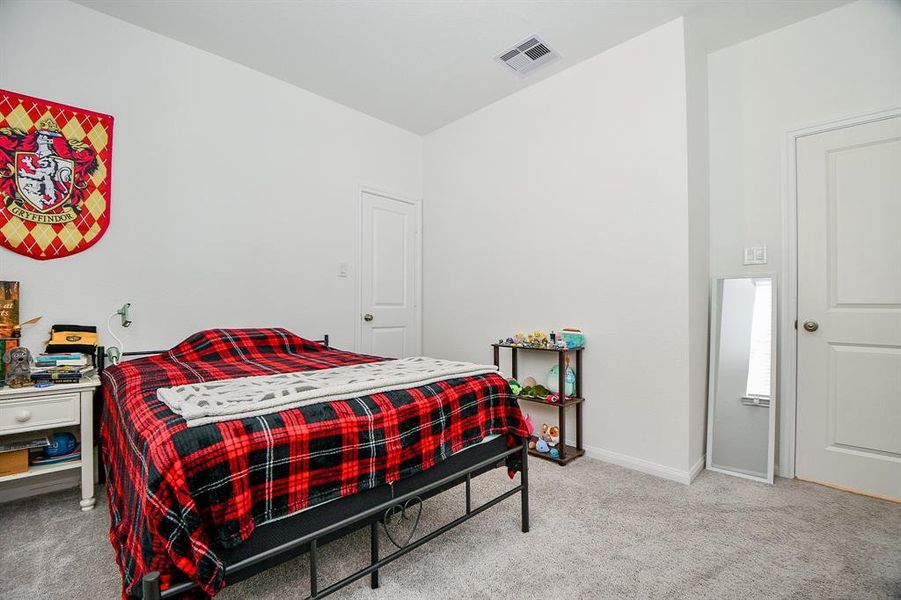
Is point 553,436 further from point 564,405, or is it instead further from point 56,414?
point 56,414

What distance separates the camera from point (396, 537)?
72.9 inches

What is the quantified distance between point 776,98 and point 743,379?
1786 millimetres

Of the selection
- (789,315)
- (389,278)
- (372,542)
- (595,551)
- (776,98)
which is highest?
(776,98)

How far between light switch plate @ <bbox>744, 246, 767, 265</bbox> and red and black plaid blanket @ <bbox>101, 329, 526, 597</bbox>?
198 centimetres

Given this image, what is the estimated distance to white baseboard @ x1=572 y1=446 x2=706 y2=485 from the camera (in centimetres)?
249

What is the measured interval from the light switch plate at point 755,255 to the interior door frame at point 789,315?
4.2 inches

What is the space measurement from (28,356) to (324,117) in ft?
8.30

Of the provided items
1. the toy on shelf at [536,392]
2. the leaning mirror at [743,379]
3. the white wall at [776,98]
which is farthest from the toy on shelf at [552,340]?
the white wall at [776,98]

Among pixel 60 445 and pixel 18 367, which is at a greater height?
pixel 18 367

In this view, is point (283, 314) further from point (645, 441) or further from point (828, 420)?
point (828, 420)

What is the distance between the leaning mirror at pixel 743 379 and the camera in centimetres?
255

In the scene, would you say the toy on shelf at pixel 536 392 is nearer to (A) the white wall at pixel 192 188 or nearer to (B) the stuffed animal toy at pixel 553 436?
(B) the stuffed animal toy at pixel 553 436

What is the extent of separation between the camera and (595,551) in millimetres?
1774

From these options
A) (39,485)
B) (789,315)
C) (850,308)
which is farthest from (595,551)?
(39,485)
